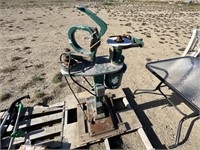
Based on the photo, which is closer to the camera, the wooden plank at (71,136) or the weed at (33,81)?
the wooden plank at (71,136)

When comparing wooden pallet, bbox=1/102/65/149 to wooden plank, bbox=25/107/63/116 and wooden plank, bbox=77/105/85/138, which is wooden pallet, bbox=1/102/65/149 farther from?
wooden plank, bbox=77/105/85/138

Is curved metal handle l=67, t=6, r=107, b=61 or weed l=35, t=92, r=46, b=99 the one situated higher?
curved metal handle l=67, t=6, r=107, b=61

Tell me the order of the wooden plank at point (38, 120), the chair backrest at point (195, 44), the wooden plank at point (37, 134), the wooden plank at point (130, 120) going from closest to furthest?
the wooden plank at point (37, 134), the wooden plank at point (130, 120), the wooden plank at point (38, 120), the chair backrest at point (195, 44)

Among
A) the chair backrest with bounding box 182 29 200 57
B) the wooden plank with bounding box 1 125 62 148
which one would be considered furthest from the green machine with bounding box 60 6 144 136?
the chair backrest with bounding box 182 29 200 57

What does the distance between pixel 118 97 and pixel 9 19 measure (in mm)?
8907

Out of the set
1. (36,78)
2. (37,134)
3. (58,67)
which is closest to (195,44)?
(58,67)

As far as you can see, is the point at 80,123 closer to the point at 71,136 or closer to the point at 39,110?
the point at 71,136

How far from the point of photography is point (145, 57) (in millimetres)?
5164

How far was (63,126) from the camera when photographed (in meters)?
2.59

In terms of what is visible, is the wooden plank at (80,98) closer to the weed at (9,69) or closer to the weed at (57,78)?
the weed at (57,78)

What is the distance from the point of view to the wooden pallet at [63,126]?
7.65 feet

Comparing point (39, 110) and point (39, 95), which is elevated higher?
point (39, 110)

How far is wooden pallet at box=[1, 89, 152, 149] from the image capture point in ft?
7.65

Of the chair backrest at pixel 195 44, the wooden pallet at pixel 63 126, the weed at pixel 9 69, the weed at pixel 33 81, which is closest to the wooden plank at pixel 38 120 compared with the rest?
the wooden pallet at pixel 63 126
